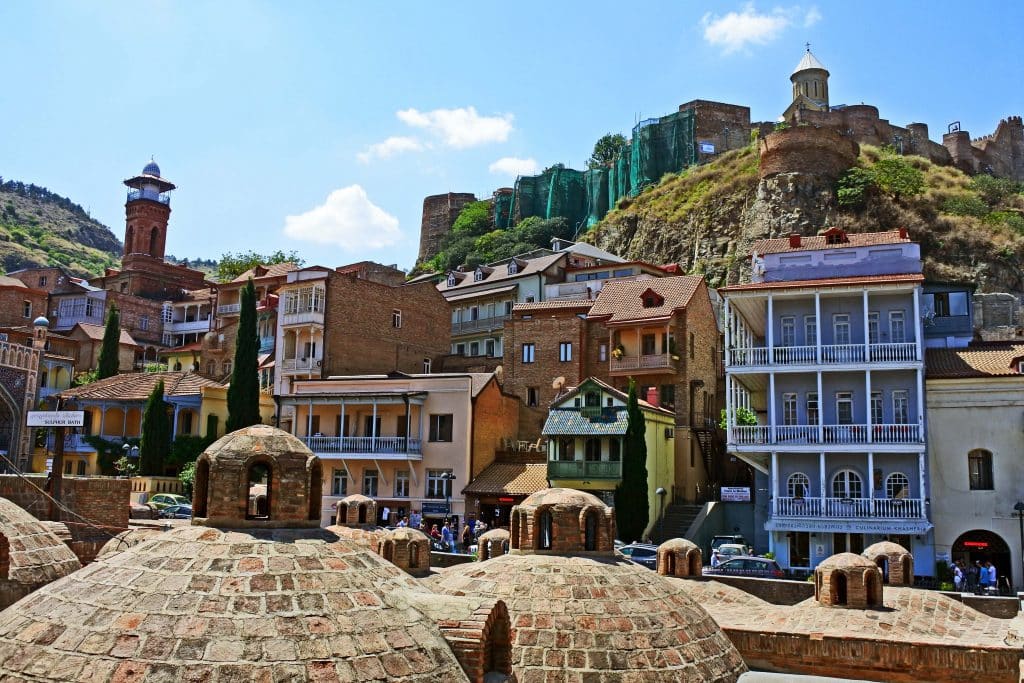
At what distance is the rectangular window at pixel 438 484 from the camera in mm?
42938

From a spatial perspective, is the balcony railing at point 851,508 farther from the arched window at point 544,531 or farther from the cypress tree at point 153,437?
the cypress tree at point 153,437

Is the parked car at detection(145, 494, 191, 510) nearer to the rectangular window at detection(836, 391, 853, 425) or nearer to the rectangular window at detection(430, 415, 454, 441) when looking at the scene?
the rectangular window at detection(430, 415, 454, 441)

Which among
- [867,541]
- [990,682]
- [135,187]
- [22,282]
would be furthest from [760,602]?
[135,187]

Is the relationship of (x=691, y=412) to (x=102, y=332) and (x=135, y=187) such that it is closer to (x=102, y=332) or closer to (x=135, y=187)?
(x=102, y=332)

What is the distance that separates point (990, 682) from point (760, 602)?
6027mm

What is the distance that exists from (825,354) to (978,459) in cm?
619

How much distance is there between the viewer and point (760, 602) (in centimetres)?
2223

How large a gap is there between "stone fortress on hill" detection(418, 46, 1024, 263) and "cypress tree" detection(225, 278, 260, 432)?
144 ft

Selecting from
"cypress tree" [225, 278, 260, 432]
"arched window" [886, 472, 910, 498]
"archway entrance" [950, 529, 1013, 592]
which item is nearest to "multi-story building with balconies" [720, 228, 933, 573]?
"arched window" [886, 472, 910, 498]

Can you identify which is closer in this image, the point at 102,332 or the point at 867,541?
the point at 867,541

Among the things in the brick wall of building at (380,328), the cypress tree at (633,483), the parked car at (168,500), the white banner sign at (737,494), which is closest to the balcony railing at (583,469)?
the cypress tree at (633,483)

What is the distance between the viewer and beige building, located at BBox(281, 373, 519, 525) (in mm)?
43188

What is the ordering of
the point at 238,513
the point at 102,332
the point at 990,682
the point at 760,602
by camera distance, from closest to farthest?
the point at 238,513
the point at 990,682
the point at 760,602
the point at 102,332

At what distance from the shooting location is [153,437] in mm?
50406
